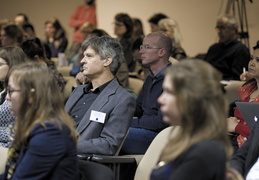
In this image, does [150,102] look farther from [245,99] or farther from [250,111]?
[250,111]

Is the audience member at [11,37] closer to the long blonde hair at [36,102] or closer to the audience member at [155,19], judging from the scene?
the audience member at [155,19]

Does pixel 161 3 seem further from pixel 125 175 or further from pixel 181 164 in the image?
pixel 181 164

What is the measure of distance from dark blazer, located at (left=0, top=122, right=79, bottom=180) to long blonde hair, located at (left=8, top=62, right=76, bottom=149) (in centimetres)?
6

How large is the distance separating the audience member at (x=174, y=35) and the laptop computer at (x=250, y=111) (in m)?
2.69

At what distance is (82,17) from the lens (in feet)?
31.3

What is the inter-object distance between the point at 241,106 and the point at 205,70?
1.34 m

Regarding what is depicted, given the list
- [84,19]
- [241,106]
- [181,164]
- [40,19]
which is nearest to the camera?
[181,164]

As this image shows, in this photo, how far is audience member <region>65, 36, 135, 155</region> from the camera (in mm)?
3100

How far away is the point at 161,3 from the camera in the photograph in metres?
7.41

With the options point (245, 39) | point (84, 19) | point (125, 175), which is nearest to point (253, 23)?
point (245, 39)

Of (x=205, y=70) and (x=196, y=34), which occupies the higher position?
(x=205, y=70)

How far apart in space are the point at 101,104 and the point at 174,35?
3019 mm

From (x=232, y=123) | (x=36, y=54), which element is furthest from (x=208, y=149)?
(x=36, y=54)

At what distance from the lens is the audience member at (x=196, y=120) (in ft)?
5.56
